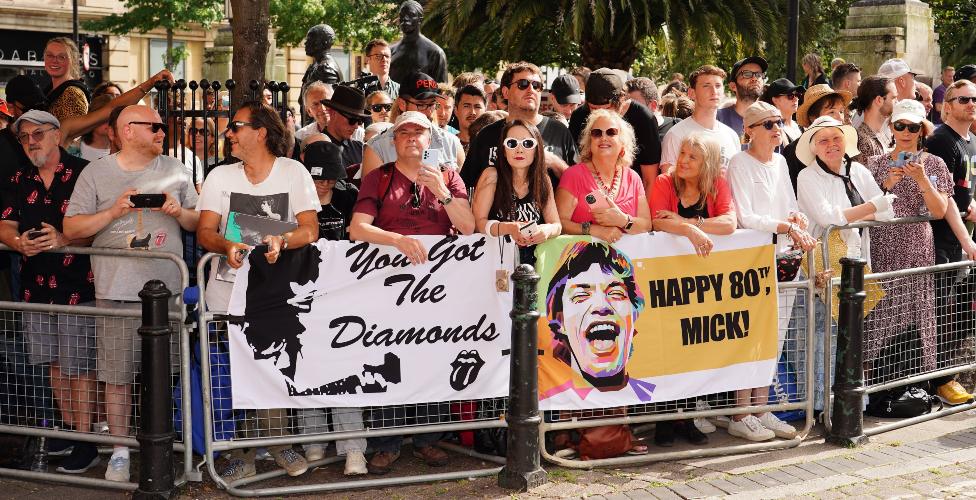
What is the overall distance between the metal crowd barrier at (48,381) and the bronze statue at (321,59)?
4.55 meters

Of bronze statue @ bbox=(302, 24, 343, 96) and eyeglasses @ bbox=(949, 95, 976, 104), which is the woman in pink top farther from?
bronze statue @ bbox=(302, 24, 343, 96)

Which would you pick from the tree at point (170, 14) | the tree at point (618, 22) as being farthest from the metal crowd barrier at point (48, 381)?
the tree at point (170, 14)

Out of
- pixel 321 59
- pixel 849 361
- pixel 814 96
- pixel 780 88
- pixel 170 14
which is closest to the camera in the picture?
pixel 849 361

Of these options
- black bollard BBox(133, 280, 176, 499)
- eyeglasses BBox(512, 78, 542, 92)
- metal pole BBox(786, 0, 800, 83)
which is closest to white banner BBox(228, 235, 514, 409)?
black bollard BBox(133, 280, 176, 499)

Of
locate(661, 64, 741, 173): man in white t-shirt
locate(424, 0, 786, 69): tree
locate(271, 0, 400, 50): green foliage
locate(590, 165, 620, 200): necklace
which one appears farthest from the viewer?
locate(271, 0, 400, 50): green foliage

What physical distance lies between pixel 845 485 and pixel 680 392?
1.06 metres

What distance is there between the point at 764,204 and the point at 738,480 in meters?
1.77

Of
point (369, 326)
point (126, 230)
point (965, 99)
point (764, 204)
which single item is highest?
point (965, 99)

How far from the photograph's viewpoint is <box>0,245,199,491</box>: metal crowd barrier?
19.5 feet

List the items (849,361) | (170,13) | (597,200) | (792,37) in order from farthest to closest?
(170,13) < (792,37) < (849,361) < (597,200)

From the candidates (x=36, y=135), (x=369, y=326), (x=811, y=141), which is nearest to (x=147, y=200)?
(x=36, y=135)

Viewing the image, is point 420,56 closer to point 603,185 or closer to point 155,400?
point 603,185

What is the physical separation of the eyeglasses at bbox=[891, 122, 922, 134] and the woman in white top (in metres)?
1.17

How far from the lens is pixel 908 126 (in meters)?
7.97
